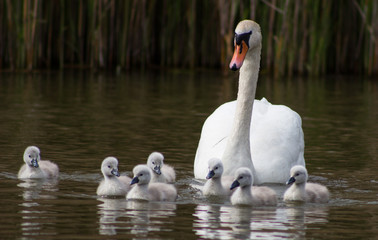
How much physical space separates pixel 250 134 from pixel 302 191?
1.76 metres

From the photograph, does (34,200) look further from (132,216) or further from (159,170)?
(159,170)

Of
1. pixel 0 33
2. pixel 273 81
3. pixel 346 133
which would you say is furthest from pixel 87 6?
pixel 346 133

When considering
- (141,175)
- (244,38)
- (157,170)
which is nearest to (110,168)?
(141,175)

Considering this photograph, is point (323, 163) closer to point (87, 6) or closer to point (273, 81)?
point (273, 81)

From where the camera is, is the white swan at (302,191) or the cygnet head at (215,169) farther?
the cygnet head at (215,169)

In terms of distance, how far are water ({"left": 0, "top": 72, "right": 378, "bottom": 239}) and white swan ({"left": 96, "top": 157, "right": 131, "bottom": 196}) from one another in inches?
6.5

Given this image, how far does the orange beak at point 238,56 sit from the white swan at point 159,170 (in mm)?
1044

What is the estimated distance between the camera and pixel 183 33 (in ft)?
73.9

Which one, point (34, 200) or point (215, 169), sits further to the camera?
point (215, 169)

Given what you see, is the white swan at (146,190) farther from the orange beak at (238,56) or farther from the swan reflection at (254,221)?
the orange beak at (238,56)

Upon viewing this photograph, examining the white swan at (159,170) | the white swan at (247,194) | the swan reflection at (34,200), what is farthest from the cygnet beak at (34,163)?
the white swan at (247,194)

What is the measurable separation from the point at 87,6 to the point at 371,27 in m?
6.25

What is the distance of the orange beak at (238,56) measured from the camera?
8571 mm

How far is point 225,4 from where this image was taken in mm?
20688
